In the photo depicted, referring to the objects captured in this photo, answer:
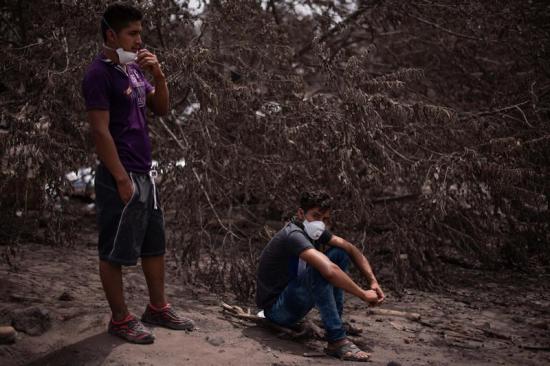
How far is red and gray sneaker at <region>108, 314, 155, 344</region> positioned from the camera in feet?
12.0

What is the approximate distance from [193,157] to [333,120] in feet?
4.04

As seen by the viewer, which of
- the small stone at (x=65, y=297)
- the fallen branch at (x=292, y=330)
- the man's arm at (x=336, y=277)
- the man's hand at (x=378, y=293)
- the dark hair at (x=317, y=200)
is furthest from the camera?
the small stone at (x=65, y=297)

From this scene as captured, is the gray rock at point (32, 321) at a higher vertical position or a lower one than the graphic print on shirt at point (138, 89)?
lower

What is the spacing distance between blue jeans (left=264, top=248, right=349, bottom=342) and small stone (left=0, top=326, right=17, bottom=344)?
1568mm

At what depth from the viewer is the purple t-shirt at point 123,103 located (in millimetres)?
3449

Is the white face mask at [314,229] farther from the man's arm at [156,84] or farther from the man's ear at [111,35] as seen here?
the man's ear at [111,35]

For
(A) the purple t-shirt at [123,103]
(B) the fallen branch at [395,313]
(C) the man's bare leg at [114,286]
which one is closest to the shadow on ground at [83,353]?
(C) the man's bare leg at [114,286]

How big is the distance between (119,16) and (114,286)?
1.48 metres

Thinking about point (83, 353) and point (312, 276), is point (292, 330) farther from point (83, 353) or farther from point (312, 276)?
point (83, 353)

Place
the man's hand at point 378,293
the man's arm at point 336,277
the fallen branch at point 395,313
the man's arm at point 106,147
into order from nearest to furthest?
the man's arm at point 106,147, the man's arm at point 336,277, the man's hand at point 378,293, the fallen branch at point 395,313

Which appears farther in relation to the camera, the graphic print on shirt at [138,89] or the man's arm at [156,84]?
the graphic print on shirt at [138,89]

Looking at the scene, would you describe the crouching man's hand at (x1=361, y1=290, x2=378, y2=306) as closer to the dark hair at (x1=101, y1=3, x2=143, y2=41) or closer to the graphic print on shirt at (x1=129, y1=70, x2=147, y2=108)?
the graphic print on shirt at (x1=129, y1=70, x2=147, y2=108)

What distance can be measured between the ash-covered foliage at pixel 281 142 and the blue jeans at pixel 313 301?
105 cm

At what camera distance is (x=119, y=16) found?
11.5 feet
